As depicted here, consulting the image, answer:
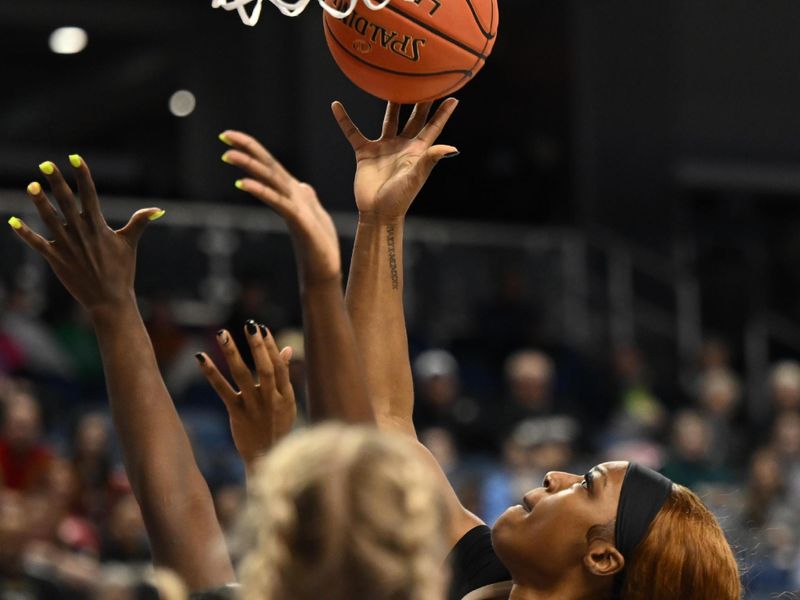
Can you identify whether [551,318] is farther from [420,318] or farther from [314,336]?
[314,336]

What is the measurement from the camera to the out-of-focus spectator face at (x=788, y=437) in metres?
8.41

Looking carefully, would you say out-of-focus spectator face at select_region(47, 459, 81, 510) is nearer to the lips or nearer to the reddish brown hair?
the lips

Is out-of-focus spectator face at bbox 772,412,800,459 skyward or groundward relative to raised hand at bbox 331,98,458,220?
groundward

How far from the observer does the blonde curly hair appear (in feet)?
5.39

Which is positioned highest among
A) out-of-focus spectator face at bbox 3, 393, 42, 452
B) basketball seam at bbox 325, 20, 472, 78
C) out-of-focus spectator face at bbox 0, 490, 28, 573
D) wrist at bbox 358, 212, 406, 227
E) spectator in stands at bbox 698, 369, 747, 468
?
basketball seam at bbox 325, 20, 472, 78

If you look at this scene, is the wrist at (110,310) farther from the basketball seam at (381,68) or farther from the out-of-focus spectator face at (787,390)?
the out-of-focus spectator face at (787,390)

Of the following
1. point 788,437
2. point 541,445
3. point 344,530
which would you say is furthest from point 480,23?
point 788,437

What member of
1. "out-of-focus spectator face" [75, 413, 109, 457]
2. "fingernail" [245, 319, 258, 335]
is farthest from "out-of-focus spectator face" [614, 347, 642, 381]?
"fingernail" [245, 319, 258, 335]

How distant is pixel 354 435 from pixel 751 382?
960cm

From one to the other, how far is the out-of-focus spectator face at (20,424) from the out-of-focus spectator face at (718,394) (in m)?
4.28

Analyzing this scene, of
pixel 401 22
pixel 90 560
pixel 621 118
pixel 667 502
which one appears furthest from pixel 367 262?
pixel 621 118

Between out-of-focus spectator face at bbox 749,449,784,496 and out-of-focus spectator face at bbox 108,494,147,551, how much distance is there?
3305 millimetres

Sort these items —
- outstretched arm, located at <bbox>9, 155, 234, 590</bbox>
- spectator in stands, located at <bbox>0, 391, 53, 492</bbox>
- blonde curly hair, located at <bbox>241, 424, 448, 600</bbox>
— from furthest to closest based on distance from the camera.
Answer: spectator in stands, located at <bbox>0, 391, 53, 492</bbox>, outstretched arm, located at <bbox>9, 155, 234, 590</bbox>, blonde curly hair, located at <bbox>241, 424, 448, 600</bbox>

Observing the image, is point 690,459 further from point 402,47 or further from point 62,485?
point 402,47
